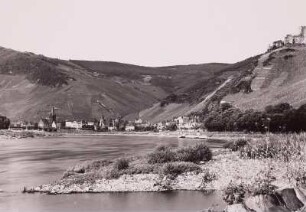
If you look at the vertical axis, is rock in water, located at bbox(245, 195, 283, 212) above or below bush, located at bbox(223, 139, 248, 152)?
below

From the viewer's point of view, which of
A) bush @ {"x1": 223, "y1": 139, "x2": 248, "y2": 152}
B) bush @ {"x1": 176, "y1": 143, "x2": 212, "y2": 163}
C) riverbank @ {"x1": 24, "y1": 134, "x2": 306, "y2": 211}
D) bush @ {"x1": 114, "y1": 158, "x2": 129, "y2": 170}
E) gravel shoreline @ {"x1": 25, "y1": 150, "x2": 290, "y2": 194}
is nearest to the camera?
riverbank @ {"x1": 24, "y1": 134, "x2": 306, "y2": 211}

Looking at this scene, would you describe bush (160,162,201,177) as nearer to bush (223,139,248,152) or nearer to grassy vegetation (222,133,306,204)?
grassy vegetation (222,133,306,204)

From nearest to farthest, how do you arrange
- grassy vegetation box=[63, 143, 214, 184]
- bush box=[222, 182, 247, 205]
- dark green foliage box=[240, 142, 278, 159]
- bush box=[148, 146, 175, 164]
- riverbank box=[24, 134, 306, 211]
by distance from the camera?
1. bush box=[222, 182, 247, 205]
2. riverbank box=[24, 134, 306, 211]
3. grassy vegetation box=[63, 143, 214, 184]
4. bush box=[148, 146, 175, 164]
5. dark green foliage box=[240, 142, 278, 159]

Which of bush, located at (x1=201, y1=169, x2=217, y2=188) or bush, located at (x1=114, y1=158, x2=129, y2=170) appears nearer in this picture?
bush, located at (x1=201, y1=169, x2=217, y2=188)

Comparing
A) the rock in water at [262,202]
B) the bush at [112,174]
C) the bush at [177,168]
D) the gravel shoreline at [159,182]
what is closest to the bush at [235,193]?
the rock in water at [262,202]

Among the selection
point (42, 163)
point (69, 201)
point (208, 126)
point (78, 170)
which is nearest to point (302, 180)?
point (69, 201)

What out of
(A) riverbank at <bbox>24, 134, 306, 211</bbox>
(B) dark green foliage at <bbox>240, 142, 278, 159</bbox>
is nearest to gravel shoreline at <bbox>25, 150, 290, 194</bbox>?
(A) riverbank at <bbox>24, 134, 306, 211</bbox>

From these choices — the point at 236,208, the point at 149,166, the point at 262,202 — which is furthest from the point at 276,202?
the point at 149,166

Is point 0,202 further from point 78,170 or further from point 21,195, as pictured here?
point 78,170

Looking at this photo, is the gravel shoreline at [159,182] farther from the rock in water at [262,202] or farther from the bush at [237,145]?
the bush at [237,145]

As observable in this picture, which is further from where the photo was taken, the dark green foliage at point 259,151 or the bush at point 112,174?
the dark green foliage at point 259,151
